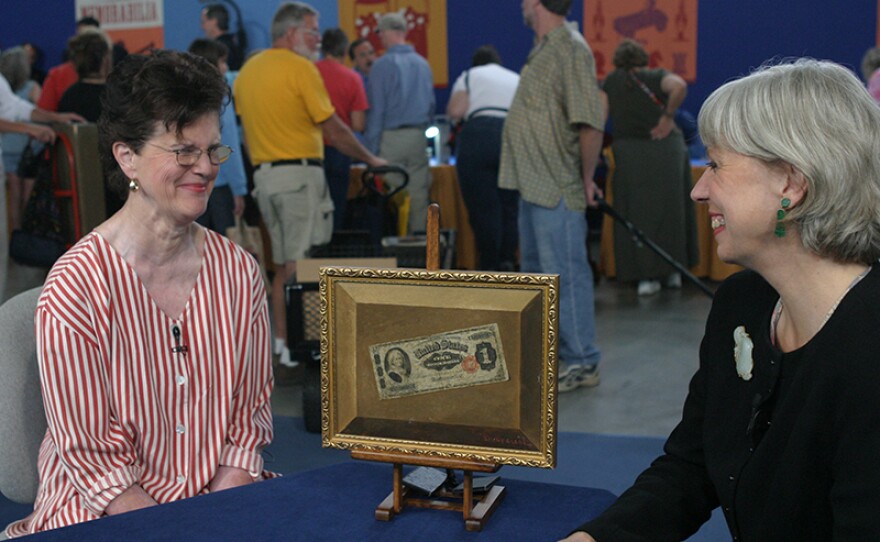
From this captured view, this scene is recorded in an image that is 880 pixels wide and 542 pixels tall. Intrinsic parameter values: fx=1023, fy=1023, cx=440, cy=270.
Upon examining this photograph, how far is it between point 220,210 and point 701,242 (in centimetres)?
310

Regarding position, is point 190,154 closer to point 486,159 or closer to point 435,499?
point 435,499

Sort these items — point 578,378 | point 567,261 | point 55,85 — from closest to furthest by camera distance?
point 567,261, point 578,378, point 55,85

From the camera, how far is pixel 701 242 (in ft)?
21.0

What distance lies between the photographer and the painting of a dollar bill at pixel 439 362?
4.17ft

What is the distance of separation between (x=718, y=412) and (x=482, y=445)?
Answer: 34cm

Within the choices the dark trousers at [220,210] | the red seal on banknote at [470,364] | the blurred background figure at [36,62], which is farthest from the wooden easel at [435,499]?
the blurred background figure at [36,62]

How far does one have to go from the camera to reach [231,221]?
4930 millimetres

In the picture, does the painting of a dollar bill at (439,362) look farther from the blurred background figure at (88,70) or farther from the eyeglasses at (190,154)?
the blurred background figure at (88,70)

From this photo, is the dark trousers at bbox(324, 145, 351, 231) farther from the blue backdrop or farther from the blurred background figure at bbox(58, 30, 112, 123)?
the blue backdrop

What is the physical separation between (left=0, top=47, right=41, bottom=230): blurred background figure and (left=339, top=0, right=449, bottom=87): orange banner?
110 inches

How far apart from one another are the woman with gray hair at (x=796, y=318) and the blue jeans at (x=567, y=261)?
2.61 m

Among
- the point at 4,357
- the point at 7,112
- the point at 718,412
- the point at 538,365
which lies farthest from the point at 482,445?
the point at 7,112

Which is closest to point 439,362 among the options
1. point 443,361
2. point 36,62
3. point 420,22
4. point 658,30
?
point 443,361

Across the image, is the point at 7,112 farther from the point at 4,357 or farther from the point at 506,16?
the point at 506,16
